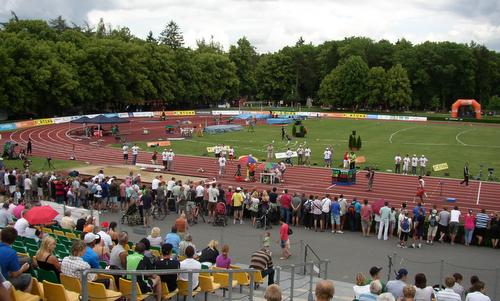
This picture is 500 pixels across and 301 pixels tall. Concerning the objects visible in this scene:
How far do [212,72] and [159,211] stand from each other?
84.2m

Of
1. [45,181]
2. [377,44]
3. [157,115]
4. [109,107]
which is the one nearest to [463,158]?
[45,181]

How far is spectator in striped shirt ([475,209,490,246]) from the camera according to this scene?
19.3 metres

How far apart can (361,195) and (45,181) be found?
52.8 feet

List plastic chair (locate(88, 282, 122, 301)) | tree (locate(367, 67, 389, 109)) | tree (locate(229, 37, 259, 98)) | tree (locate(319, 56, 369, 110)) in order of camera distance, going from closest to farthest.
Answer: plastic chair (locate(88, 282, 122, 301))
tree (locate(367, 67, 389, 109))
tree (locate(319, 56, 369, 110))
tree (locate(229, 37, 259, 98))

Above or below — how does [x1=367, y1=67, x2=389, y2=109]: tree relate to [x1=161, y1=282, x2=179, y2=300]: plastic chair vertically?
above

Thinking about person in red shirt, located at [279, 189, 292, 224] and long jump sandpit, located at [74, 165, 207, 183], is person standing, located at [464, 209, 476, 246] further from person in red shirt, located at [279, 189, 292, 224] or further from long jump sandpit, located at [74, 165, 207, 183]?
long jump sandpit, located at [74, 165, 207, 183]

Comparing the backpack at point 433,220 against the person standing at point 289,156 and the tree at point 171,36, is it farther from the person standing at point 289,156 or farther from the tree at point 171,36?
the tree at point 171,36

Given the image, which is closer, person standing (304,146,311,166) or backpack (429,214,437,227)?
backpack (429,214,437,227)

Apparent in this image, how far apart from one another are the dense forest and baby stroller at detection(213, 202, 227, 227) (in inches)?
1924

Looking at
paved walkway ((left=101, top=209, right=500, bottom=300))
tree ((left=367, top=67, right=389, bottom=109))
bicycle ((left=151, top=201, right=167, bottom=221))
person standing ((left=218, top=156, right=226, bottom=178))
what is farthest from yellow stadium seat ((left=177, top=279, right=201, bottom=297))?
tree ((left=367, top=67, right=389, bottom=109))

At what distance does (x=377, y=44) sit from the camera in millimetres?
114500

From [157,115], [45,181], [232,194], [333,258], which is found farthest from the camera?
[157,115]

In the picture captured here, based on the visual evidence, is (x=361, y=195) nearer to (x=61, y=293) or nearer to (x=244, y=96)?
(x=61, y=293)

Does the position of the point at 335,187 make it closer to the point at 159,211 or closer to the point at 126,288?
the point at 159,211
